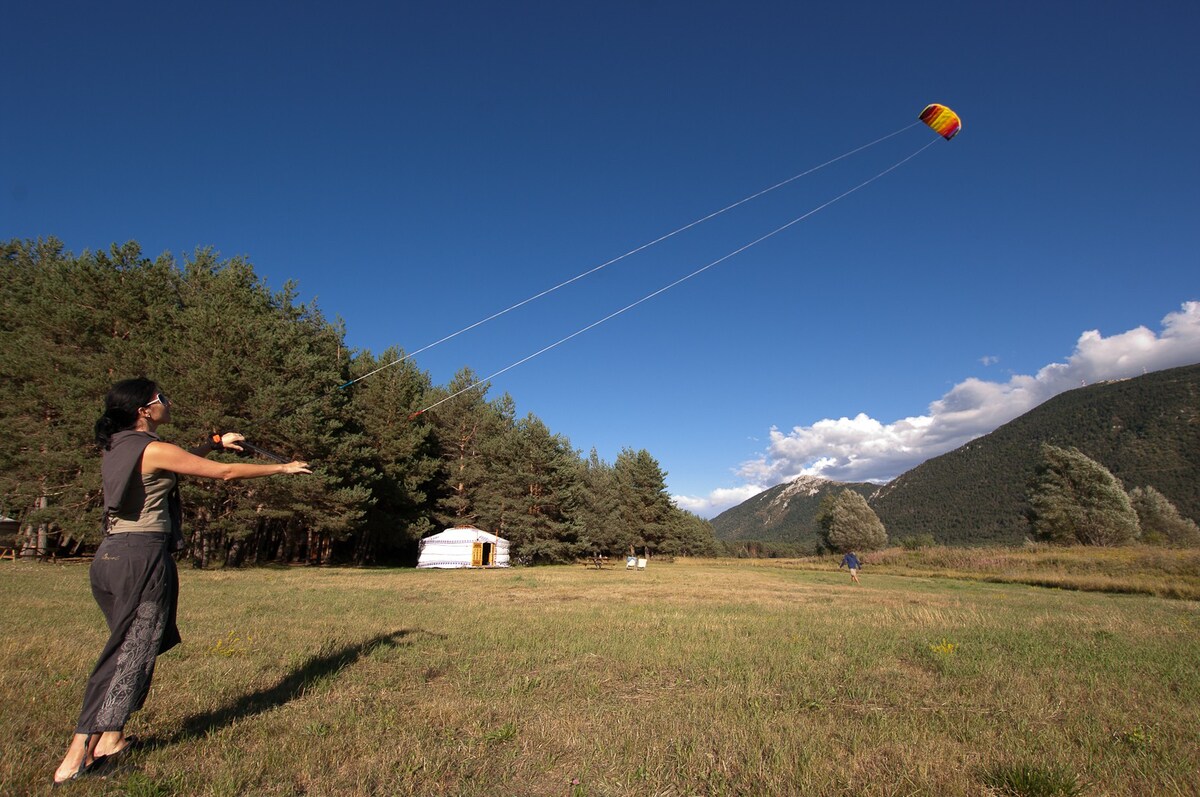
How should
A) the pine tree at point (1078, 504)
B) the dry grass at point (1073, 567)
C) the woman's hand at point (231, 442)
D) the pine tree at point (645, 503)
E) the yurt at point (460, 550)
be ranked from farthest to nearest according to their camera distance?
the pine tree at point (645, 503) < the pine tree at point (1078, 504) < the yurt at point (460, 550) < the dry grass at point (1073, 567) < the woman's hand at point (231, 442)

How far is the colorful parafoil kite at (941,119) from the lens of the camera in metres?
10.4

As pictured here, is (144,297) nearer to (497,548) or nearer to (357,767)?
(497,548)

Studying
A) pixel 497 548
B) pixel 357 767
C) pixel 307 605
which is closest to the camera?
pixel 357 767

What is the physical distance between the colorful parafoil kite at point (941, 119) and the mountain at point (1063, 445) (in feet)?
319

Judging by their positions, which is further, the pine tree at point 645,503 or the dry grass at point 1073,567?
the pine tree at point 645,503

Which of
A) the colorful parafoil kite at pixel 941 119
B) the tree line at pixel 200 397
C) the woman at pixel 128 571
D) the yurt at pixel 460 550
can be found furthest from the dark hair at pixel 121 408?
the yurt at pixel 460 550

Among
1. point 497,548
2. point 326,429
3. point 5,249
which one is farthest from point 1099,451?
point 5,249

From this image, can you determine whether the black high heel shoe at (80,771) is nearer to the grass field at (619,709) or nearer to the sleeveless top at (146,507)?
the grass field at (619,709)

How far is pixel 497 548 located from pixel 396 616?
113ft

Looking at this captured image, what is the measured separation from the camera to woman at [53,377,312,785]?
327 cm

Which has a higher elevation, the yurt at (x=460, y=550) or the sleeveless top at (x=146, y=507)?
the yurt at (x=460, y=550)

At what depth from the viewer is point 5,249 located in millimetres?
35406

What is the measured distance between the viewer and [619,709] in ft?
15.9

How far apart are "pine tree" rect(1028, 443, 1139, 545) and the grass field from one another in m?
58.4
